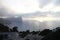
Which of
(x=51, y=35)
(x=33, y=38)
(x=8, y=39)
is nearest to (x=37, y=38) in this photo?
(x=33, y=38)

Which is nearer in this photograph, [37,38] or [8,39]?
[37,38]

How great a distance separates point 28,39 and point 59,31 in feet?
32.0

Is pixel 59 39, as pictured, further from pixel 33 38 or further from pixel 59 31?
pixel 33 38

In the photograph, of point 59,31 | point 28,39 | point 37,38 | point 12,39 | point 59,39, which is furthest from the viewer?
point 12,39

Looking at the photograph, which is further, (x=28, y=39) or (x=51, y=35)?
(x=28, y=39)

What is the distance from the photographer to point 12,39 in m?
41.4

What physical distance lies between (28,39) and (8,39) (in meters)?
5.66

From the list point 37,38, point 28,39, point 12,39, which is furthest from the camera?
point 12,39

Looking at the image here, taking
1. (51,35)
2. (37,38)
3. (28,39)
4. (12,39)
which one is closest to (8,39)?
(12,39)

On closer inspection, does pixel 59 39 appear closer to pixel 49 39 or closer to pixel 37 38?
pixel 49 39

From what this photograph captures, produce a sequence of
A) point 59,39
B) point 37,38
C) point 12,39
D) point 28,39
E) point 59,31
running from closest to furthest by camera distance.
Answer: point 59,39
point 59,31
point 37,38
point 28,39
point 12,39

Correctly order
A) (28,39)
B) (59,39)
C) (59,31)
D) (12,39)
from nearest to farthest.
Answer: (59,39), (59,31), (28,39), (12,39)

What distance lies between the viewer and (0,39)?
39312 mm

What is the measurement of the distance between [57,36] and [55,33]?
1.01 metres
